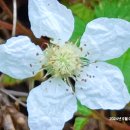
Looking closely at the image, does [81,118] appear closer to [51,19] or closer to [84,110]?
[84,110]

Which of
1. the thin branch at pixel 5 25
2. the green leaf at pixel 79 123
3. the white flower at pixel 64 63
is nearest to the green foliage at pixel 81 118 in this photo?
the green leaf at pixel 79 123

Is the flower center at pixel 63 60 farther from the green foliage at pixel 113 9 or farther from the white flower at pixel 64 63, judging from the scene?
the green foliage at pixel 113 9

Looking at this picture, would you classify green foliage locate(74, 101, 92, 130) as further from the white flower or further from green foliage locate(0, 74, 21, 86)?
green foliage locate(0, 74, 21, 86)

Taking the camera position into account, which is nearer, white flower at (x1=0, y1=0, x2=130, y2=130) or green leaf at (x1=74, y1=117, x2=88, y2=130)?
white flower at (x1=0, y1=0, x2=130, y2=130)

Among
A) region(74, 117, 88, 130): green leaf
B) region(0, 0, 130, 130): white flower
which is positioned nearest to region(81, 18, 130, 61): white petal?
region(0, 0, 130, 130): white flower

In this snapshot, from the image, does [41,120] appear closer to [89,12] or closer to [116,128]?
[116,128]

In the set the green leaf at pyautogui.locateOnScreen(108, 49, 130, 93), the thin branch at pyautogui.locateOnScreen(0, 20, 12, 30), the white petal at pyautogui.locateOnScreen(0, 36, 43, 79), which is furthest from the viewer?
the thin branch at pyautogui.locateOnScreen(0, 20, 12, 30)

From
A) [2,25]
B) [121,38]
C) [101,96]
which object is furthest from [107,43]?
[2,25]

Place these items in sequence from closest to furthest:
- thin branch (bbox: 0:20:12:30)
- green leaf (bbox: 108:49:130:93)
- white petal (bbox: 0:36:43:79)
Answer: white petal (bbox: 0:36:43:79)
green leaf (bbox: 108:49:130:93)
thin branch (bbox: 0:20:12:30)

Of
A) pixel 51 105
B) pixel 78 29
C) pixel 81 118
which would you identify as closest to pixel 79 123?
pixel 81 118
